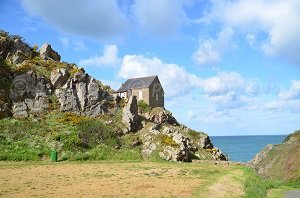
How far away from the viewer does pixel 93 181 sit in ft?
86.1

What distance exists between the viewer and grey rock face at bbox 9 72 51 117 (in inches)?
1927

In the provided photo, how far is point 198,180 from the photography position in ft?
93.0

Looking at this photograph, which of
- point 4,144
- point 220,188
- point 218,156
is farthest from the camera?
point 218,156

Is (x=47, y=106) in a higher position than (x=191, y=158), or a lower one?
higher

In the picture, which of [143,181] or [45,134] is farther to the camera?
[45,134]

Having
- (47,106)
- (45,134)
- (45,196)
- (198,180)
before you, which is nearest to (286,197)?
(198,180)

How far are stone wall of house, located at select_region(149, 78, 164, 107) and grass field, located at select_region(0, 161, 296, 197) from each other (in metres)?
37.9

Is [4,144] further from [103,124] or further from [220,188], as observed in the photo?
[220,188]

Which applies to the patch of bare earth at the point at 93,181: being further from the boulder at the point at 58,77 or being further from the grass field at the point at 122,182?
the boulder at the point at 58,77

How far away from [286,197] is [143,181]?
32.3 feet

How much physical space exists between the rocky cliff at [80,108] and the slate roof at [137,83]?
15.4 m

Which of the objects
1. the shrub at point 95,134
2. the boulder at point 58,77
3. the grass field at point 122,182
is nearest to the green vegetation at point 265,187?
the grass field at point 122,182

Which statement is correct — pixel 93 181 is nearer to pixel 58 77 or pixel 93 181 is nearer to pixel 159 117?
pixel 58 77

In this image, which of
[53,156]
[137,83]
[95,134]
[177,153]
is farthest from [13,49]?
[177,153]
